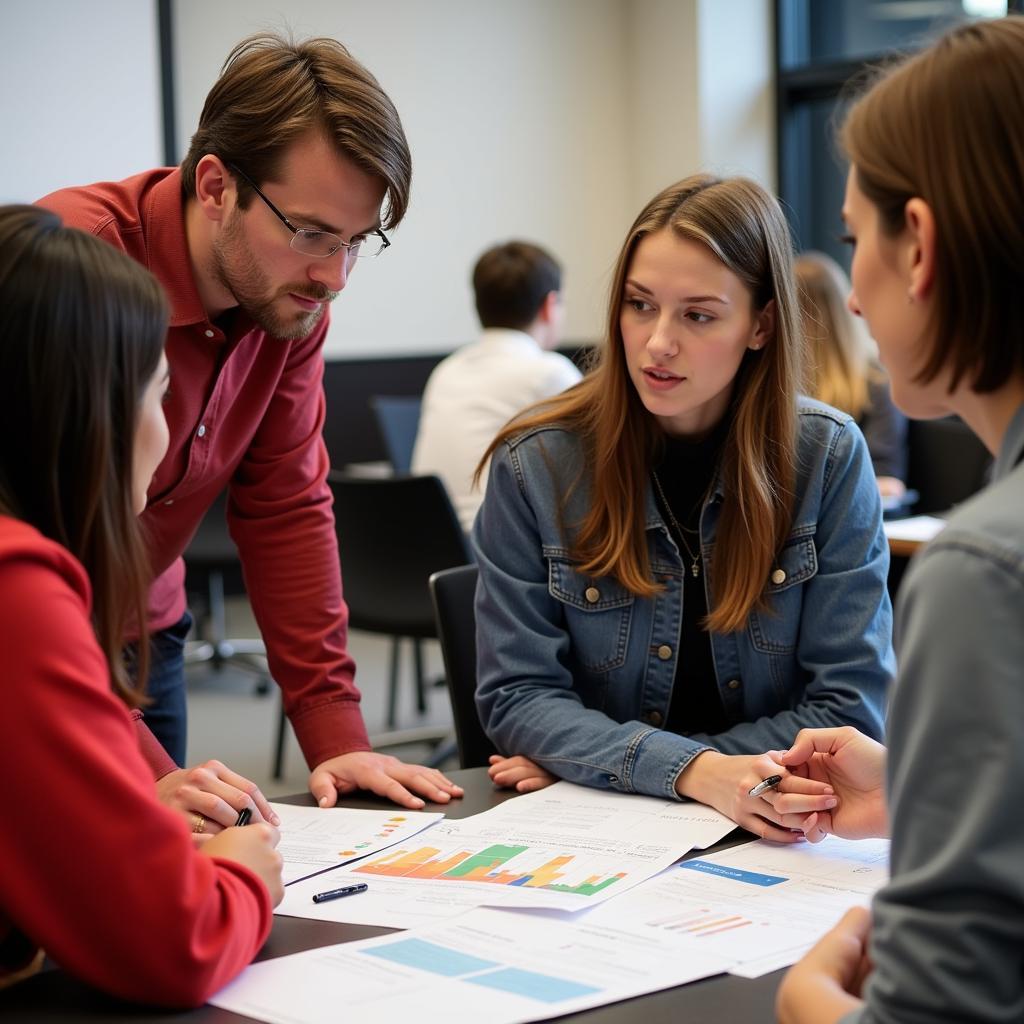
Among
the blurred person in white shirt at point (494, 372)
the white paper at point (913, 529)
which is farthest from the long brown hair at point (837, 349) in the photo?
the white paper at point (913, 529)

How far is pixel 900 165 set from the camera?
875mm

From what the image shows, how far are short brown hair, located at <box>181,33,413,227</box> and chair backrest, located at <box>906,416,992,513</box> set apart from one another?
254 centimetres

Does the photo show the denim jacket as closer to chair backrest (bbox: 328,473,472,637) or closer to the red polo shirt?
the red polo shirt

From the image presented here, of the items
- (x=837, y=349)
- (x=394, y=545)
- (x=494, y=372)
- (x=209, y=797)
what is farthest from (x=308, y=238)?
(x=837, y=349)

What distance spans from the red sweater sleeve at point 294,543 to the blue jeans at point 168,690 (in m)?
0.16

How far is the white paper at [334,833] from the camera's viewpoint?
4.27 feet

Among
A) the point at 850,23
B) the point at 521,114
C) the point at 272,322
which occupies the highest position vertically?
the point at 850,23

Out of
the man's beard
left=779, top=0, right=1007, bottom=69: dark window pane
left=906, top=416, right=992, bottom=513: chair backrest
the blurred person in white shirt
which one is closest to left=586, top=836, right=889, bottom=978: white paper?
the man's beard

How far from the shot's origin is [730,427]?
1713 mm

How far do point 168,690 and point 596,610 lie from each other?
668 millimetres

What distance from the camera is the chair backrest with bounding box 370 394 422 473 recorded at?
482 cm

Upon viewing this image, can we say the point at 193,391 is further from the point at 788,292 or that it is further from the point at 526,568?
the point at 788,292

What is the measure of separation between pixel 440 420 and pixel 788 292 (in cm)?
224

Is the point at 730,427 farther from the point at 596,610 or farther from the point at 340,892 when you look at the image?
the point at 340,892
